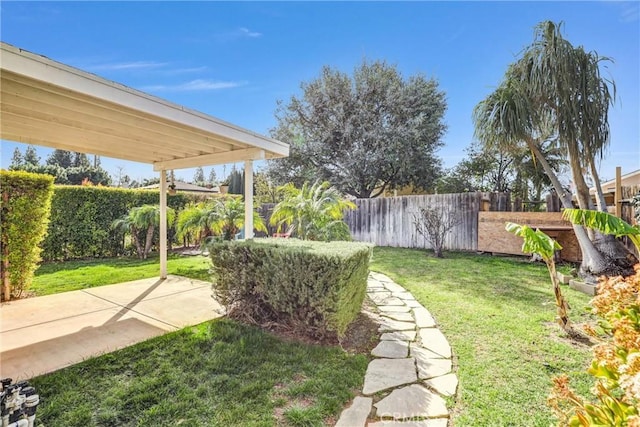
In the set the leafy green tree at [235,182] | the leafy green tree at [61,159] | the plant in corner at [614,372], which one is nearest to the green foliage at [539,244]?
the plant in corner at [614,372]

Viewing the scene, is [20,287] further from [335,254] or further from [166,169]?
[335,254]

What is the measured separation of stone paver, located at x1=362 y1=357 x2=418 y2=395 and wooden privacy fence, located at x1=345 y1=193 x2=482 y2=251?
262 inches

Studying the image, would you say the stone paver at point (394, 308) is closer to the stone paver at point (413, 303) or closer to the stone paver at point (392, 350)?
the stone paver at point (413, 303)

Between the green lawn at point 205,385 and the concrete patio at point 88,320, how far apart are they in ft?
1.14

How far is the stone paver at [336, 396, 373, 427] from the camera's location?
76.3 inches

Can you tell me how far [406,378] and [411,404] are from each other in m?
0.35

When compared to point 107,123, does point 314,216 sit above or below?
below

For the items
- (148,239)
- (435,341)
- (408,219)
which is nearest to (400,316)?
(435,341)

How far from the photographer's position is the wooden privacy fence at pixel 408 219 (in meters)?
8.38

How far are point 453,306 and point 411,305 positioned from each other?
1.88ft

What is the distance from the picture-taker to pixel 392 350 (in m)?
2.96

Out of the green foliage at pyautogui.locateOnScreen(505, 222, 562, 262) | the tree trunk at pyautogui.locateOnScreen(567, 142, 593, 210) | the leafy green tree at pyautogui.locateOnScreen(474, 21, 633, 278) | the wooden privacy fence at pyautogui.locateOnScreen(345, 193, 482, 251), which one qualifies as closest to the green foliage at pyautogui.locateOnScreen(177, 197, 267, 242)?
the green foliage at pyautogui.locateOnScreen(505, 222, 562, 262)

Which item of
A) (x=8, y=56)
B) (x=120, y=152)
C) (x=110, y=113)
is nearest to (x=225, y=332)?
(x=110, y=113)

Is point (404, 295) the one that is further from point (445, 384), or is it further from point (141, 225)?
point (141, 225)
